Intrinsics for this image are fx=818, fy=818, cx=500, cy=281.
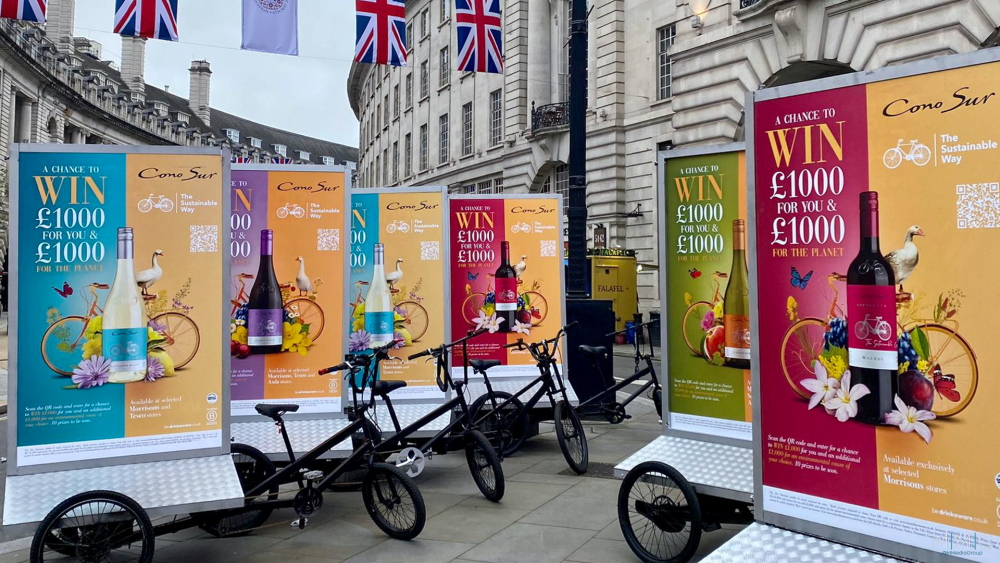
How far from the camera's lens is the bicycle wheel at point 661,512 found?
477cm

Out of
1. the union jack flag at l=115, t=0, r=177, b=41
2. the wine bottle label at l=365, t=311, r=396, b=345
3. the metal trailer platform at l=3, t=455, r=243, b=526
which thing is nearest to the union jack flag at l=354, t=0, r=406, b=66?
the union jack flag at l=115, t=0, r=177, b=41

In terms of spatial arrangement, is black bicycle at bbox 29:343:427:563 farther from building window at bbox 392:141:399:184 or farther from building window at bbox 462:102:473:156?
building window at bbox 392:141:399:184

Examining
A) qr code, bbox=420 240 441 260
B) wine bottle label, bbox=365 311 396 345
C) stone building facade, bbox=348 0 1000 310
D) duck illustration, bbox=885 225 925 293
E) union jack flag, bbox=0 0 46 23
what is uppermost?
stone building facade, bbox=348 0 1000 310

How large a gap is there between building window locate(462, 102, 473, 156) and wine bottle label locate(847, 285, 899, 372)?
37.4 meters

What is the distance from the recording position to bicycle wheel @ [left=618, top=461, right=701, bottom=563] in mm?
4773

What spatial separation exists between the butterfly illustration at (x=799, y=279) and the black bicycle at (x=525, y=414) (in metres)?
3.94

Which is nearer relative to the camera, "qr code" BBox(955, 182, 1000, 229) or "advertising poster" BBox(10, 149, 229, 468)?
"qr code" BBox(955, 182, 1000, 229)

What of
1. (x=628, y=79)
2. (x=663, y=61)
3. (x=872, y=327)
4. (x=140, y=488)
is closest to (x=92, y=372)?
(x=140, y=488)

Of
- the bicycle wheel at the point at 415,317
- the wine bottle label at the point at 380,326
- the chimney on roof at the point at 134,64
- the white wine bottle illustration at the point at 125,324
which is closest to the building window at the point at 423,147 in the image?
the bicycle wheel at the point at 415,317

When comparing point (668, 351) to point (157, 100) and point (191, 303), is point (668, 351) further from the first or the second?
point (157, 100)

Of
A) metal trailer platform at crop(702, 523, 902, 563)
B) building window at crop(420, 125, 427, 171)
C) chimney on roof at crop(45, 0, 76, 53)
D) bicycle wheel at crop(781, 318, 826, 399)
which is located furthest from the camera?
chimney on roof at crop(45, 0, 76, 53)

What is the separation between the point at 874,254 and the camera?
347 cm

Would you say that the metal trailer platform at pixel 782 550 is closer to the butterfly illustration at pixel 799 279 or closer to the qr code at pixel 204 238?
the butterfly illustration at pixel 799 279

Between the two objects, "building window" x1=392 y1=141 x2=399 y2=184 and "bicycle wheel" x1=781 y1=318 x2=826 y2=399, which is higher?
"building window" x1=392 y1=141 x2=399 y2=184
